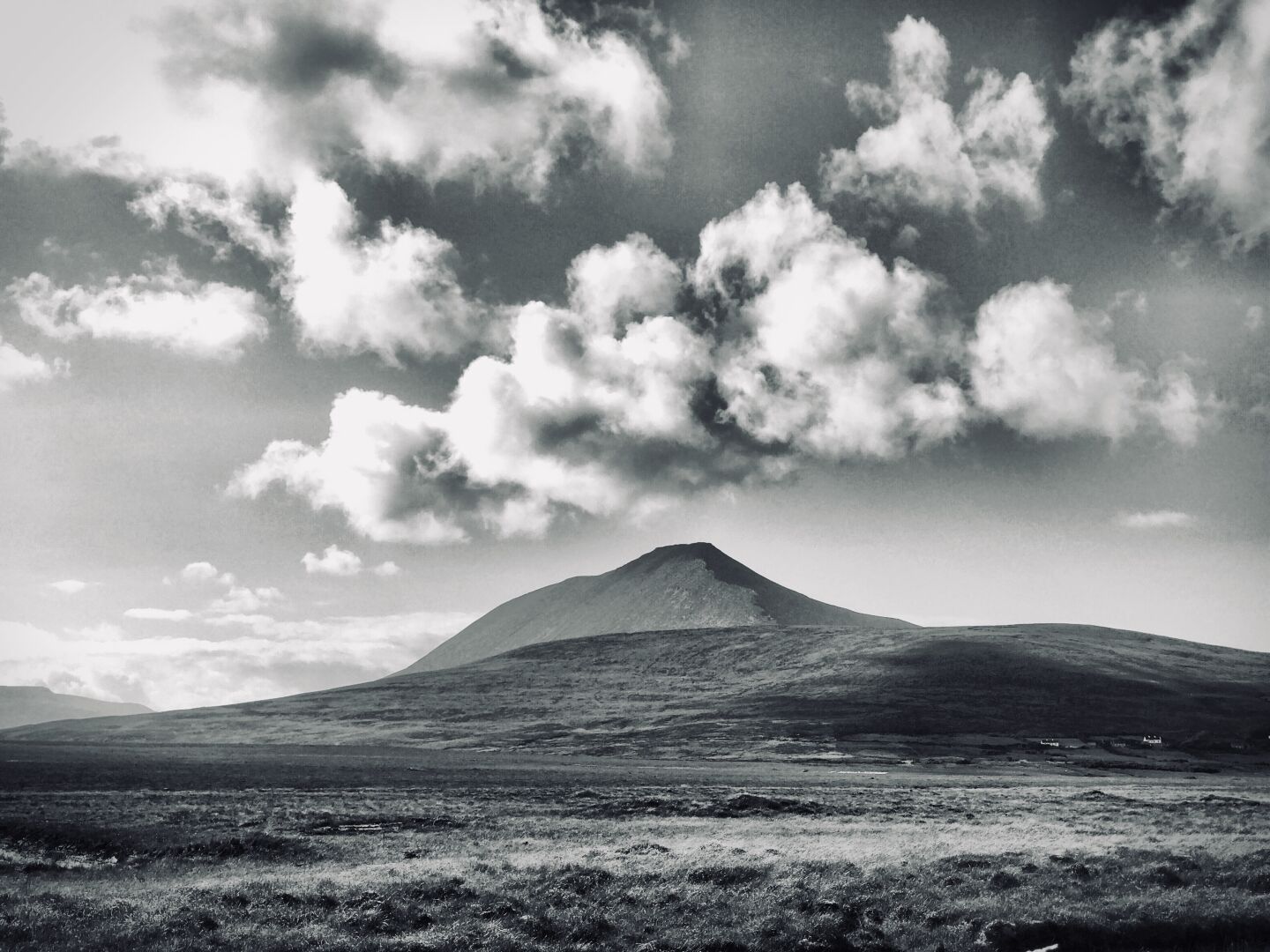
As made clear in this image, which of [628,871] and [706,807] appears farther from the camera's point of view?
[706,807]

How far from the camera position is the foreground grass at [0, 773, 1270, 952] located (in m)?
19.8

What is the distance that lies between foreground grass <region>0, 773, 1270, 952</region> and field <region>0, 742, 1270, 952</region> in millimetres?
98

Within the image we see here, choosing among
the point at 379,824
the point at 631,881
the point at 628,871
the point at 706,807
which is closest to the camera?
the point at 631,881

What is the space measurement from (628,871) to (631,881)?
167cm

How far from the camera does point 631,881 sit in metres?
24.5

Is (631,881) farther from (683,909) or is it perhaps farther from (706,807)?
(706,807)

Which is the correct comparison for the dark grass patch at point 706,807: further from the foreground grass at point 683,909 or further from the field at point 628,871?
the foreground grass at point 683,909

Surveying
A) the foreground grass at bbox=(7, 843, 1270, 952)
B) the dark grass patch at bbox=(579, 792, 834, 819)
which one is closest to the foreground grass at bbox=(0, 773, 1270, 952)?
the foreground grass at bbox=(7, 843, 1270, 952)

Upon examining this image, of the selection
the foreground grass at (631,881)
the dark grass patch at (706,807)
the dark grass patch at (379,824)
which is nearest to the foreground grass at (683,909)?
the foreground grass at (631,881)

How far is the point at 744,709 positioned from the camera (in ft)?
601

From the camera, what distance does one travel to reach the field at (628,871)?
1998 centimetres

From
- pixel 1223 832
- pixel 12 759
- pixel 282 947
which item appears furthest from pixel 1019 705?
pixel 282 947

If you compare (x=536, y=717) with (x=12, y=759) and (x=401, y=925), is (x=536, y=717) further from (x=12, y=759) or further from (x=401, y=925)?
(x=401, y=925)

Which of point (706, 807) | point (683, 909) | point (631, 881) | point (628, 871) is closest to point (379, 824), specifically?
point (706, 807)
